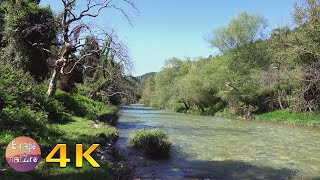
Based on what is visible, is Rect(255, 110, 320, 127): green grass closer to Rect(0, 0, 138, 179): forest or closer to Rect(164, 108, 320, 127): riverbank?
Rect(164, 108, 320, 127): riverbank

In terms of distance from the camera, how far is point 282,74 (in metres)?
38.1

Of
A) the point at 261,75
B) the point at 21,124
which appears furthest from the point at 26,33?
the point at 261,75

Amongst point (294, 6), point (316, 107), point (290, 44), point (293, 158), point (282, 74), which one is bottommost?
point (293, 158)

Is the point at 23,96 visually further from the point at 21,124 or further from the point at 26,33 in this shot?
the point at 26,33

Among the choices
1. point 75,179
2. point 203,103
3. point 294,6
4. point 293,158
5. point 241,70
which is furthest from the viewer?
point 203,103

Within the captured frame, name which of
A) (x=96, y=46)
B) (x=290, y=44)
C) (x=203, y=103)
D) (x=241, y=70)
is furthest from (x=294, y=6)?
(x=203, y=103)

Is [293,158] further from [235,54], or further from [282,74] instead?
[235,54]

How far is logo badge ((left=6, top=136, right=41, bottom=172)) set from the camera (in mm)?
7488

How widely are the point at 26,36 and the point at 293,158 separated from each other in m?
18.0

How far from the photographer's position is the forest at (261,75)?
106ft

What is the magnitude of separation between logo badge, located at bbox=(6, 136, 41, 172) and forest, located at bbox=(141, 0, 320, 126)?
1134 inches

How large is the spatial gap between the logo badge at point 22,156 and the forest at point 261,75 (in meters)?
28.8

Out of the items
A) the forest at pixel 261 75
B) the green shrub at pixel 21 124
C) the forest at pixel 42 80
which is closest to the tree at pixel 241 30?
the forest at pixel 261 75

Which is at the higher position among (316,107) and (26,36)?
(26,36)
